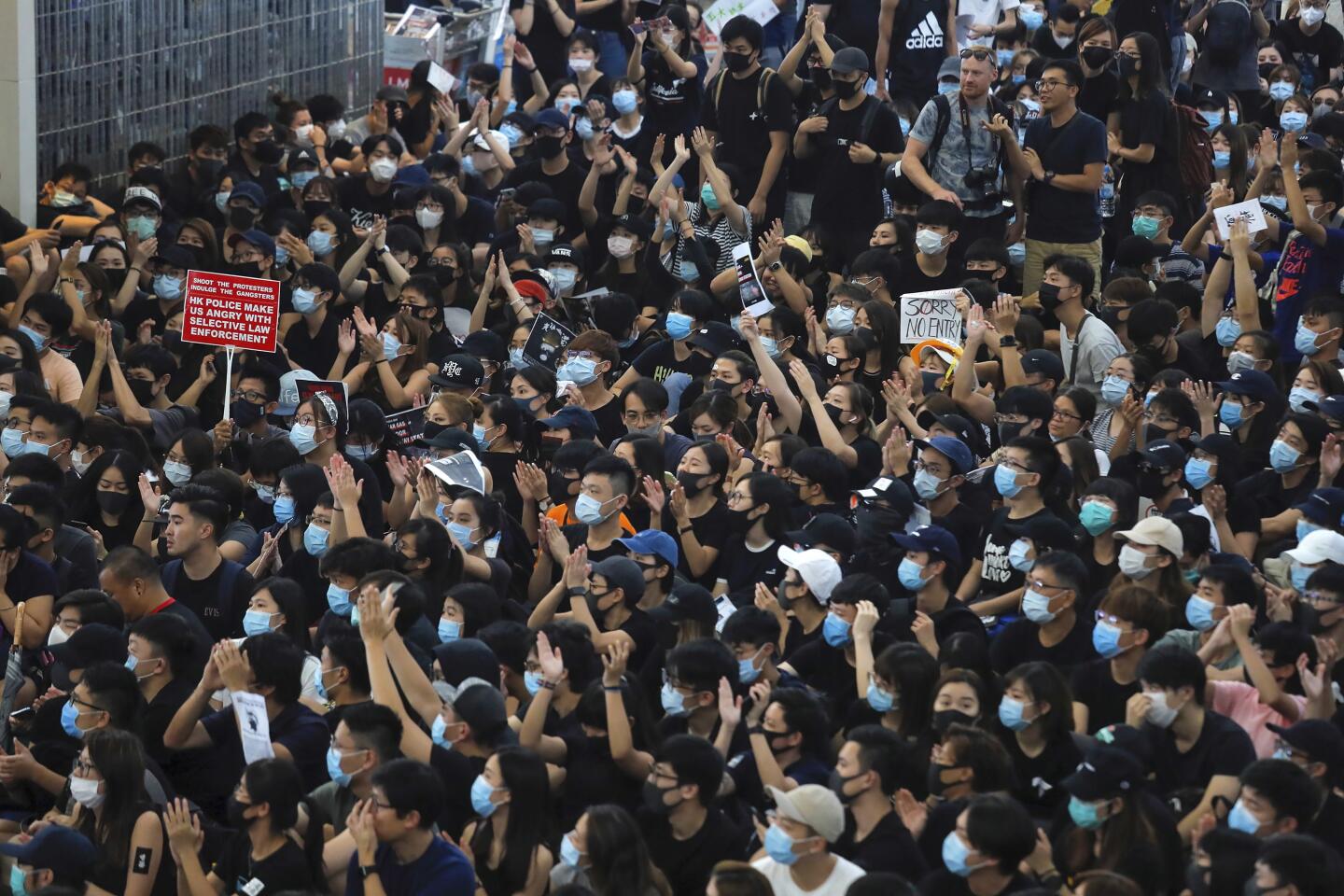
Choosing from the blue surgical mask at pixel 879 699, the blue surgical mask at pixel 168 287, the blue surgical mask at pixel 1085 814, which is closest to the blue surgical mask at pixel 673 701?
the blue surgical mask at pixel 879 699

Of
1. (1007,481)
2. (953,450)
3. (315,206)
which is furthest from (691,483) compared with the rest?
(315,206)

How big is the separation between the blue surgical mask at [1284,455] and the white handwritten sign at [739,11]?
6780 mm

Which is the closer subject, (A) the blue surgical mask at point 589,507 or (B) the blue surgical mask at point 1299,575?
(B) the blue surgical mask at point 1299,575

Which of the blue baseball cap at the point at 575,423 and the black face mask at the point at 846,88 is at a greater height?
the black face mask at the point at 846,88

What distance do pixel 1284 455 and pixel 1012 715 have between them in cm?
308

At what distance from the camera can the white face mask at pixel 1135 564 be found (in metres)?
8.77

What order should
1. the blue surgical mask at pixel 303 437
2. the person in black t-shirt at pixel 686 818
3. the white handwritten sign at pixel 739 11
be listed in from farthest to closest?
1. the white handwritten sign at pixel 739 11
2. the blue surgical mask at pixel 303 437
3. the person in black t-shirt at pixel 686 818

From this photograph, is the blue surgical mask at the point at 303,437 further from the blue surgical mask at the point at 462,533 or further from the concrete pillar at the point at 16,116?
the concrete pillar at the point at 16,116

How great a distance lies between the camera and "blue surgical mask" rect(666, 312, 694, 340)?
12.2 metres

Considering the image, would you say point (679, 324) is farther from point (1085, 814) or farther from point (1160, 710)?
point (1085, 814)

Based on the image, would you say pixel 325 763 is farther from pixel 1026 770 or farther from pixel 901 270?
pixel 901 270

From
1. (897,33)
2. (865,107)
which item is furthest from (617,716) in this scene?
(897,33)

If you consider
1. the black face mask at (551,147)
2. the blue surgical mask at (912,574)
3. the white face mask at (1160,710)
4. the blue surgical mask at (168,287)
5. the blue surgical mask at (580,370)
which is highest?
the white face mask at (1160,710)

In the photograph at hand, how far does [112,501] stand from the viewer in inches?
409
